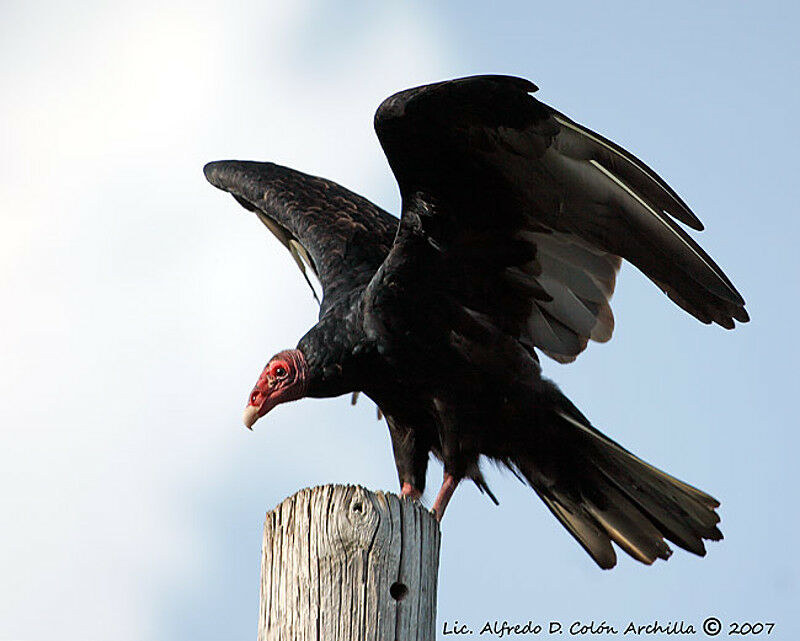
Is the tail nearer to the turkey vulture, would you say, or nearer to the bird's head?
the turkey vulture

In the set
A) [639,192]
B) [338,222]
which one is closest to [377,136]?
[639,192]

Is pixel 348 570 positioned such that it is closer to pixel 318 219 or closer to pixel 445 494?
pixel 445 494

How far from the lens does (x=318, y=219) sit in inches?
186

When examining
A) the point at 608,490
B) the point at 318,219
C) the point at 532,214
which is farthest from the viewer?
the point at 318,219

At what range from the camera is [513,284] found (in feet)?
12.4

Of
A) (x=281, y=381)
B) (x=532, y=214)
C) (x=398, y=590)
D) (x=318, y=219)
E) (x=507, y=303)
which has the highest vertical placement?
(x=318, y=219)

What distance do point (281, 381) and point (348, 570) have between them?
73.5 inches

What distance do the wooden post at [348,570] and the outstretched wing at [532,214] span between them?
136 cm

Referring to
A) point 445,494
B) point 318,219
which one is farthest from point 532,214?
point 318,219

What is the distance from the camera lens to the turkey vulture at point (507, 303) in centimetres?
328

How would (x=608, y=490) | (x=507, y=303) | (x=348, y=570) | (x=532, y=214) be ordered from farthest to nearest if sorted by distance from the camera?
(x=608, y=490) < (x=507, y=303) < (x=532, y=214) < (x=348, y=570)

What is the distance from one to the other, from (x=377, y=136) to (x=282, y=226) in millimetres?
1694

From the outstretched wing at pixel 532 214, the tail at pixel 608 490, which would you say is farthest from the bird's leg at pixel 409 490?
the outstretched wing at pixel 532 214

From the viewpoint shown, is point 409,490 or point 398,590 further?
point 409,490
